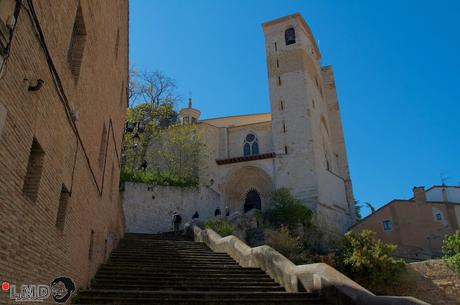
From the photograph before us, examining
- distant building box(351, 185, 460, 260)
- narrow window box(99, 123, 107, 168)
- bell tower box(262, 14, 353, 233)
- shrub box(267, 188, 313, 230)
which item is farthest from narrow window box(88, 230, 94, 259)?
distant building box(351, 185, 460, 260)

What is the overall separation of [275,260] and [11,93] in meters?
6.85

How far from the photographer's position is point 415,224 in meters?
25.1

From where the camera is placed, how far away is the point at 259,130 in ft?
111

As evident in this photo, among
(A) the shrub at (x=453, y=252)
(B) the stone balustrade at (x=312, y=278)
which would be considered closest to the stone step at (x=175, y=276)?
(B) the stone balustrade at (x=312, y=278)

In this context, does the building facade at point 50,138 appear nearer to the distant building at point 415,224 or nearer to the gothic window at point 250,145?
the distant building at point 415,224

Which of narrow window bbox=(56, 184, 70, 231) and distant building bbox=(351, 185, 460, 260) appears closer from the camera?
narrow window bbox=(56, 184, 70, 231)

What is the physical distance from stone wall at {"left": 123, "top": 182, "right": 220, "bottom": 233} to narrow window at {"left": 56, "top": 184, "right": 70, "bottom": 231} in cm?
1702

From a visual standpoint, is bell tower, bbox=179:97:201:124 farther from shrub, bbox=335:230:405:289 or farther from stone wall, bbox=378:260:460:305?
stone wall, bbox=378:260:460:305

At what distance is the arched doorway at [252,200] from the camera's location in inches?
1219

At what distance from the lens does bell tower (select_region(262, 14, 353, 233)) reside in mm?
28656

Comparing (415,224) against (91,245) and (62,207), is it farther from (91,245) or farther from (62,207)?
(62,207)

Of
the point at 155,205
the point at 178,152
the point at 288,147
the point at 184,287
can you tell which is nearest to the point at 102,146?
the point at 184,287

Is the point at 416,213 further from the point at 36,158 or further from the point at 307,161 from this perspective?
the point at 36,158

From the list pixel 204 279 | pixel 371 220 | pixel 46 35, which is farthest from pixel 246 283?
pixel 371 220
